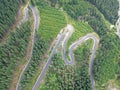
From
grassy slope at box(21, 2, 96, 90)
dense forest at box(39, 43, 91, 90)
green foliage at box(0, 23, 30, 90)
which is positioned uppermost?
grassy slope at box(21, 2, 96, 90)

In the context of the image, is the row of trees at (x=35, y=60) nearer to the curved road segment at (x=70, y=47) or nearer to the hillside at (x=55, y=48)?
the hillside at (x=55, y=48)

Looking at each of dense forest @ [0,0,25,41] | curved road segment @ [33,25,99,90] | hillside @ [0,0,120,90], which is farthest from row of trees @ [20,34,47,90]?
dense forest @ [0,0,25,41]

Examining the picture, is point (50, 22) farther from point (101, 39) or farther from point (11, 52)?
point (101, 39)

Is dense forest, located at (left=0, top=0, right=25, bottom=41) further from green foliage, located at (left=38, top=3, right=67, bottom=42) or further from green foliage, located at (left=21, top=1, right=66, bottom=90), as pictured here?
green foliage, located at (left=38, top=3, right=67, bottom=42)

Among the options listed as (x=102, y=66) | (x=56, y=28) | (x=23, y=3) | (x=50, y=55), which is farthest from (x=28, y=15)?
(x=102, y=66)

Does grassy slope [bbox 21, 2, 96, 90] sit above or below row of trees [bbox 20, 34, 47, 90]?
above

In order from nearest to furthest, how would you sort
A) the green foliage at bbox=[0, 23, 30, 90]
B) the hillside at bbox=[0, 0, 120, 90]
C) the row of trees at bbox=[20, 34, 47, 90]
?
the green foliage at bbox=[0, 23, 30, 90] < the row of trees at bbox=[20, 34, 47, 90] < the hillside at bbox=[0, 0, 120, 90]

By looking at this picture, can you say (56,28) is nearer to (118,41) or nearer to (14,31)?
(14,31)
